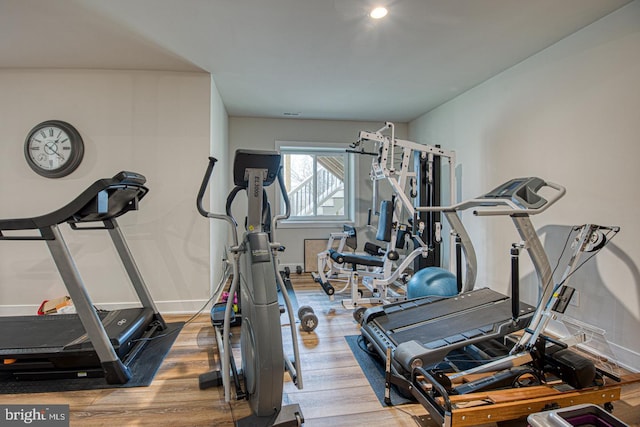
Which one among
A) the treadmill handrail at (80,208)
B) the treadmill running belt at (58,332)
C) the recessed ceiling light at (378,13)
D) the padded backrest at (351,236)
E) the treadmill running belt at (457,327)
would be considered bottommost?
the treadmill running belt at (58,332)

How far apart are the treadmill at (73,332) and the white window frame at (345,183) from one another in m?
3.02

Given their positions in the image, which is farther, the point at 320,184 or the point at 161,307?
the point at 320,184

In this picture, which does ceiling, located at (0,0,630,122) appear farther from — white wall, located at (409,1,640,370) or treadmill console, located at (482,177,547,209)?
treadmill console, located at (482,177,547,209)

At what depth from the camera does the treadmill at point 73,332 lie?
192 centimetres

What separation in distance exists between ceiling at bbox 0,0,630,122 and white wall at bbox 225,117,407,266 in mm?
1370

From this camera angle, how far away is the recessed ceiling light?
2.17m

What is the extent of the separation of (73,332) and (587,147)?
4165 millimetres

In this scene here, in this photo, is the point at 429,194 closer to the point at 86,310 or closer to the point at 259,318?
the point at 259,318

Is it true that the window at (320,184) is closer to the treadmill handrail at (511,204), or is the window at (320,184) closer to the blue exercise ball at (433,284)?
the blue exercise ball at (433,284)

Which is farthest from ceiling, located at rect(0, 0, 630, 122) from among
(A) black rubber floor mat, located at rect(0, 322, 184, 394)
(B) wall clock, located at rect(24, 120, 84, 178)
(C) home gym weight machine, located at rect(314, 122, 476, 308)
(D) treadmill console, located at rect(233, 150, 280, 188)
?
(A) black rubber floor mat, located at rect(0, 322, 184, 394)

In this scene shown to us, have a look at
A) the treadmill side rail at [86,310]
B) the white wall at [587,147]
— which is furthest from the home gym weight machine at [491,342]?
the treadmill side rail at [86,310]

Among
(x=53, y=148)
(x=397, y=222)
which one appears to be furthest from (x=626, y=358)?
(x=53, y=148)

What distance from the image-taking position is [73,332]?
2264 mm

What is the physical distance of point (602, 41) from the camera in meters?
2.32
